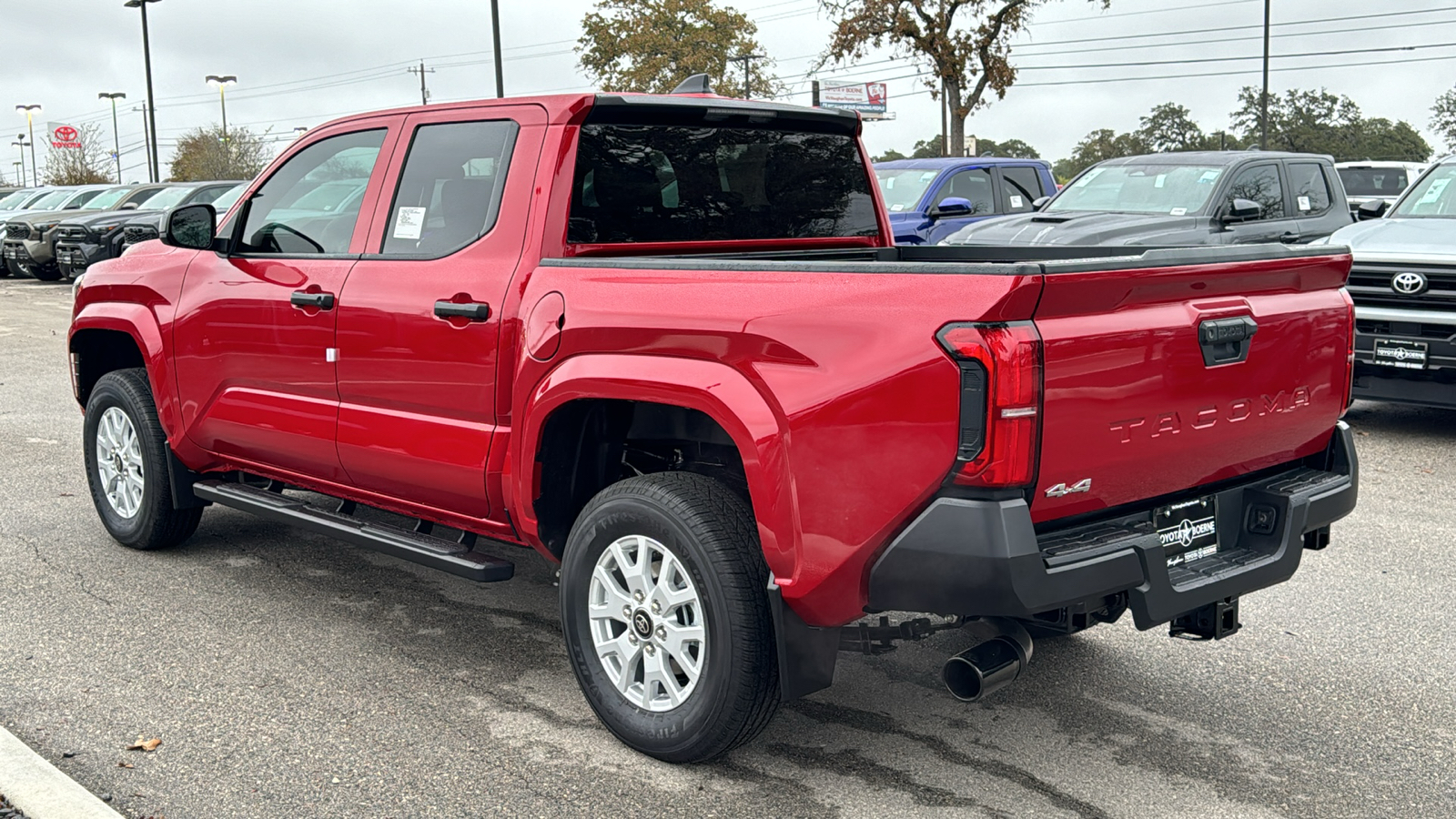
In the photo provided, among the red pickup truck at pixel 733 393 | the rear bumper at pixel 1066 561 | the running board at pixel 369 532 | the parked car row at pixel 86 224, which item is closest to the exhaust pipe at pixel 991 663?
the red pickup truck at pixel 733 393

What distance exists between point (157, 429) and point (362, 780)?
8.98ft

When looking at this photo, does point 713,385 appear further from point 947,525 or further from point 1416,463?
point 1416,463

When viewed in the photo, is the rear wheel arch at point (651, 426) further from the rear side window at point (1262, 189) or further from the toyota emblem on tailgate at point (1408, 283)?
the rear side window at point (1262, 189)

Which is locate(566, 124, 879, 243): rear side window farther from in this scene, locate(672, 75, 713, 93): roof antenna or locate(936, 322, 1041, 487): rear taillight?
locate(936, 322, 1041, 487): rear taillight

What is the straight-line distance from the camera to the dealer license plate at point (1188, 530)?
136 inches

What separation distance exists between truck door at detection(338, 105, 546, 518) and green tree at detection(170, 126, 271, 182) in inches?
2000

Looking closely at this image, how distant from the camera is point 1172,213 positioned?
1137 centimetres

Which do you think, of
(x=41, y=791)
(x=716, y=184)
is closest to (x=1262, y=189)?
(x=716, y=184)

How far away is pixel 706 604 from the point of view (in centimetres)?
349

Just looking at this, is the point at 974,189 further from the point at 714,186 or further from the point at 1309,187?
the point at 714,186

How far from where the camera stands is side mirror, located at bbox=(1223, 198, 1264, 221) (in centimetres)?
1106

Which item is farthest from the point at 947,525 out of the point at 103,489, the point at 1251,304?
the point at 103,489

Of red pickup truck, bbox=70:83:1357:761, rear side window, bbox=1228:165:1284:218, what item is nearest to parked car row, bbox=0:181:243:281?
rear side window, bbox=1228:165:1284:218

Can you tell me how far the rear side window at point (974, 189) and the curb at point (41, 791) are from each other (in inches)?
513
